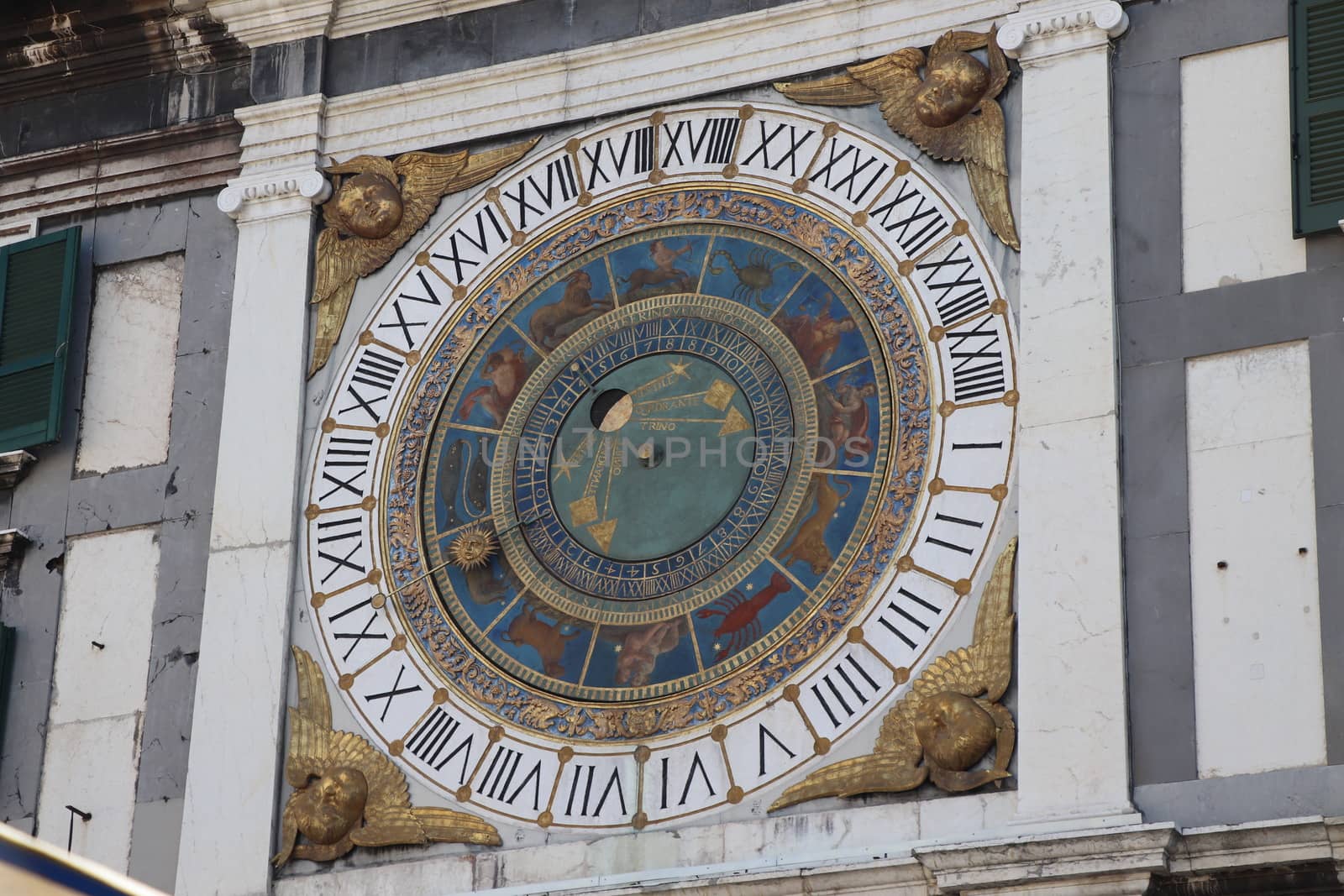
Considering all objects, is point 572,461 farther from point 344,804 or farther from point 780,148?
point 344,804

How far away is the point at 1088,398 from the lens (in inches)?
388

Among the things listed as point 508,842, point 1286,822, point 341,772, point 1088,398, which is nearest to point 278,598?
point 341,772

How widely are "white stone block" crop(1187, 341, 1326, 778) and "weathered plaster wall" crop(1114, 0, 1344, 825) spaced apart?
3cm

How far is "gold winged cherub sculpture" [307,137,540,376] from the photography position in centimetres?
1161

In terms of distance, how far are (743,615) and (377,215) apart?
287cm

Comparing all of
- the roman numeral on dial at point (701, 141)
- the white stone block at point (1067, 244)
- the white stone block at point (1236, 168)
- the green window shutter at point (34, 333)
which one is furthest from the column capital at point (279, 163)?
the white stone block at point (1236, 168)

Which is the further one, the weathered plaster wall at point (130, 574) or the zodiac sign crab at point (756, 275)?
the weathered plaster wall at point (130, 574)

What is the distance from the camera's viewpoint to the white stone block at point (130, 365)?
1181cm

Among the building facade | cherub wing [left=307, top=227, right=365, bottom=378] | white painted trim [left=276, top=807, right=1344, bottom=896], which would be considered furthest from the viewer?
cherub wing [left=307, top=227, right=365, bottom=378]

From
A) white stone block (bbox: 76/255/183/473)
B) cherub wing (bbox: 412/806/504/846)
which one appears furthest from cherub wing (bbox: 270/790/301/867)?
white stone block (bbox: 76/255/183/473)

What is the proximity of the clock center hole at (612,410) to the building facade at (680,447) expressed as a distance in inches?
0.9

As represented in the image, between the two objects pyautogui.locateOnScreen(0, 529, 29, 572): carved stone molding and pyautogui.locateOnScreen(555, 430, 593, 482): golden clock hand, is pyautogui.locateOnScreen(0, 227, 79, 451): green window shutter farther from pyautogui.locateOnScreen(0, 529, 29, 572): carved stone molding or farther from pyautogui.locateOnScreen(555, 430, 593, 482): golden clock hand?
pyautogui.locateOnScreen(555, 430, 593, 482): golden clock hand

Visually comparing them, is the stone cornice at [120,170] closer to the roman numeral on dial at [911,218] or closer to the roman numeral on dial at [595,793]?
the roman numeral on dial at [911,218]

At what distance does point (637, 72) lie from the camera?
450 inches
